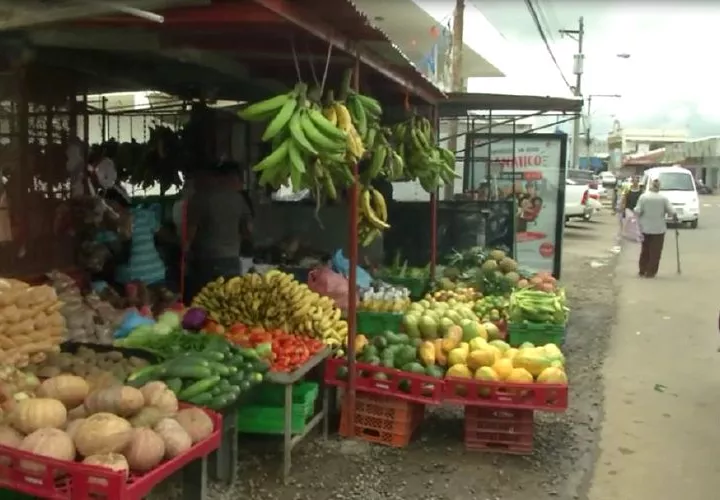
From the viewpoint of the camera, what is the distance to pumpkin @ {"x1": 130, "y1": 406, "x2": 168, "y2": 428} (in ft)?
12.9

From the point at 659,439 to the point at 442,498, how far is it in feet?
7.72

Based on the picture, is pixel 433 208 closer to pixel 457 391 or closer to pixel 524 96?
pixel 524 96

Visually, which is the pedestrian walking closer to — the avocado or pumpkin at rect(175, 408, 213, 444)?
the avocado

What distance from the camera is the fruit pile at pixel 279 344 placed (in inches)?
220

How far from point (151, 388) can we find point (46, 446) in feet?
2.80

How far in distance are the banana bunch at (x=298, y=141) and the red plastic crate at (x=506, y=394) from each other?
1.83 m

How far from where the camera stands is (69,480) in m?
3.33

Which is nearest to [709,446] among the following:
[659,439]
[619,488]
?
[659,439]

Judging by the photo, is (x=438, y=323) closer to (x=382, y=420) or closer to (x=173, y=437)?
(x=382, y=420)

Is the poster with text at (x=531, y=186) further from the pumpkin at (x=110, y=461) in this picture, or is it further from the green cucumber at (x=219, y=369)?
the pumpkin at (x=110, y=461)

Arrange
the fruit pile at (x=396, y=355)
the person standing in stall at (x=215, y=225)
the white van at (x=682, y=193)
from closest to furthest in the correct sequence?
1. the fruit pile at (x=396, y=355)
2. the person standing in stall at (x=215, y=225)
3. the white van at (x=682, y=193)

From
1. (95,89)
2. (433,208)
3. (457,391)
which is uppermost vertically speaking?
(95,89)

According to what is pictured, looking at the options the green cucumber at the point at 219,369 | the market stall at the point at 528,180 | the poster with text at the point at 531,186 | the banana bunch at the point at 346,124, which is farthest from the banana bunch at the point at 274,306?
the poster with text at the point at 531,186

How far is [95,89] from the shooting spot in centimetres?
874
